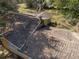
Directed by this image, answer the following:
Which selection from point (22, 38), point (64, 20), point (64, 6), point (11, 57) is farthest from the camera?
point (64, 6)

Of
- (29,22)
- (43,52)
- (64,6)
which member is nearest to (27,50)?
(43,52)

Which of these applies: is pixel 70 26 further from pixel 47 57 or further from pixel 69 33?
pixel 47 57

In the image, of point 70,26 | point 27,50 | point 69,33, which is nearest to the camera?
point 27,50

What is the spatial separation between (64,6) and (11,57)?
5538mm

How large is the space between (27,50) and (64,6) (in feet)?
15.9

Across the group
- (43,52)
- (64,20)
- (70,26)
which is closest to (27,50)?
(43,52)

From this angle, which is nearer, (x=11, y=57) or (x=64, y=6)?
(x=11, y=57)

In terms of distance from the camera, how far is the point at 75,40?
7.61 meters

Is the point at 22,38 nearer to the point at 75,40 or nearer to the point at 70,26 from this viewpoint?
the point at 75,40

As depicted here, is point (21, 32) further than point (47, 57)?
Yes

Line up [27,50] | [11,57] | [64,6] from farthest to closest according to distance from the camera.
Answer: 1. [64,6]
2. [27,50]
3. [11,57]

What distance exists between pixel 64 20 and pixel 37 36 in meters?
2.88

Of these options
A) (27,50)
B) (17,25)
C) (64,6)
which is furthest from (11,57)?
(64,6)

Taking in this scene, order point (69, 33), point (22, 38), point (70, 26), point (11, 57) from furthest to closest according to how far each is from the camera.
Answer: point (70, 26)
point (69, 33)
point (22, 38)
point (11, 57)
